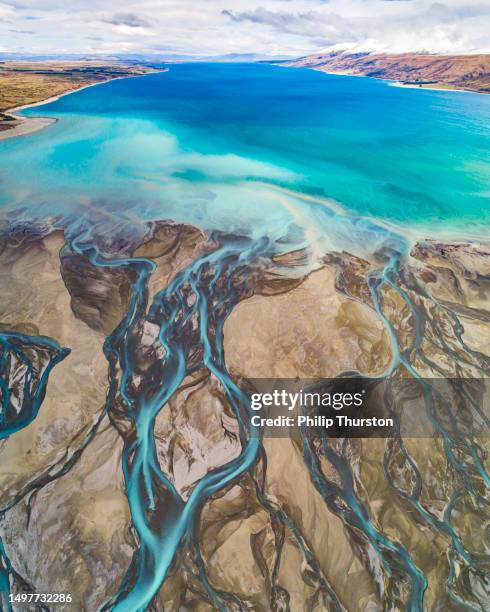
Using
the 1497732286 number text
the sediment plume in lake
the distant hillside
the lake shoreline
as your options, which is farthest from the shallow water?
the distant hillside

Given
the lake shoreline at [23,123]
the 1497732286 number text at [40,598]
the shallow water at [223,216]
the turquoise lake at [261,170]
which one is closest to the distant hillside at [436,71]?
the turquoise lake at [261,170]

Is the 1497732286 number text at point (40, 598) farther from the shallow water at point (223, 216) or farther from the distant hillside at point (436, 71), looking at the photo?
the distant hillside at point (436, 71)

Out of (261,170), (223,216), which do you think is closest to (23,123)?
(261,170)

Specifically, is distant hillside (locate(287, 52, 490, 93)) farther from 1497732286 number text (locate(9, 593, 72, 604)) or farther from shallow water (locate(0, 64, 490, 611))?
1497732286 number text (locate(9, 593, 72, 604))

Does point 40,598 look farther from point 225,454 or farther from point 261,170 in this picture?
point 261,170

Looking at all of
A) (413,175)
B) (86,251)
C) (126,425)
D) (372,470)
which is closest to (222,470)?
(126,425)

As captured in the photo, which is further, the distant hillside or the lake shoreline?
the distant hillside
